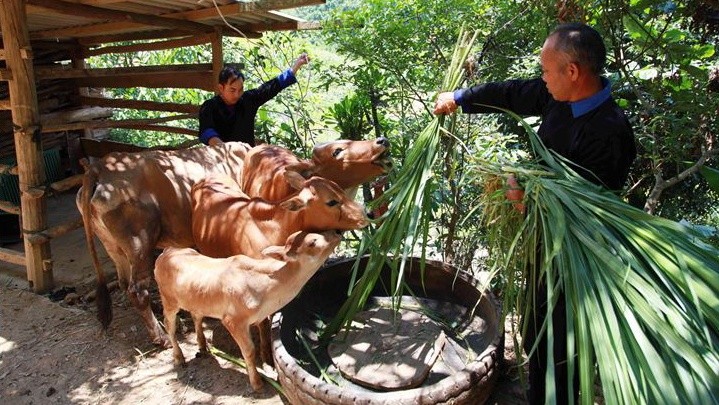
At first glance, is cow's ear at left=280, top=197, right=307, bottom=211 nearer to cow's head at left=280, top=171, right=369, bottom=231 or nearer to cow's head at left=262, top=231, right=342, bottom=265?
cow's head at left=280, top=171, right=369, bottom=231

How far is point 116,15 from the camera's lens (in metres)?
5.30

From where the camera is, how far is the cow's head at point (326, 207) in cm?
311

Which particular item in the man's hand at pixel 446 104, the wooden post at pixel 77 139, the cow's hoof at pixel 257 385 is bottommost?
the cow's hoof at pixel 257 385

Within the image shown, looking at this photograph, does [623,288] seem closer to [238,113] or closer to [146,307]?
[146,307]

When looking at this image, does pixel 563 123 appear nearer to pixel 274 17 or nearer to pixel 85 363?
pixel 85 363

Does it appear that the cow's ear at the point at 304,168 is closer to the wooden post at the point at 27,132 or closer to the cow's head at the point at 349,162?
the cow's head at the point at 349,162

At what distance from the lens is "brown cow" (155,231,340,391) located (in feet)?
9.93

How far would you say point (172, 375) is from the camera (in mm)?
A: 3732

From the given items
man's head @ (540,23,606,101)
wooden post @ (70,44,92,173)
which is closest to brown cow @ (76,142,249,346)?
man's head @ (540,23,606,101)

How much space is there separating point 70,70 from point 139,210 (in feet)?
7.59

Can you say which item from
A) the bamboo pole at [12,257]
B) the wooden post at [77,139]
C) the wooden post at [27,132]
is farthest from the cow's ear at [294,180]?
the wooden post at [77,139]

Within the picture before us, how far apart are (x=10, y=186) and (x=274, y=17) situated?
4.14 meters

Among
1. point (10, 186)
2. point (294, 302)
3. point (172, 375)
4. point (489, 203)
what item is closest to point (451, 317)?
point (294, 302)

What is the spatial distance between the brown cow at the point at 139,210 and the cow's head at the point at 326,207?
4.51ft
